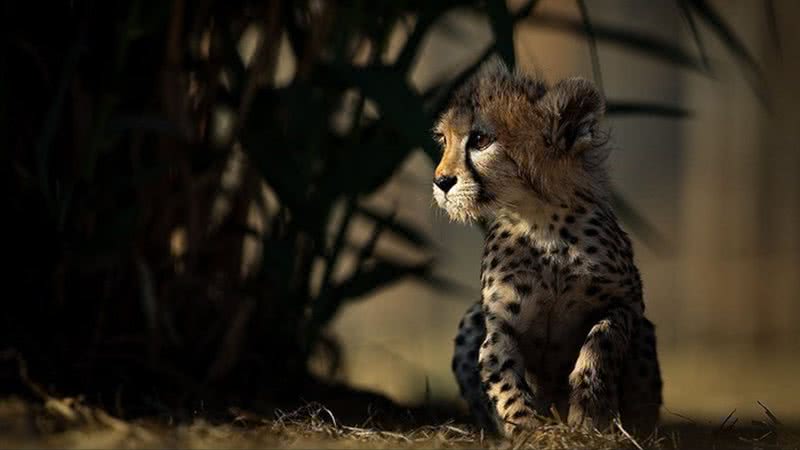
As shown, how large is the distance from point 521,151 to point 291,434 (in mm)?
650

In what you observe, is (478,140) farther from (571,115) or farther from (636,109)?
(636,109)

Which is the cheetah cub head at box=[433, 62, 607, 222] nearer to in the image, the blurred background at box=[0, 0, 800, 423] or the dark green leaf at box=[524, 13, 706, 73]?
the blurred background at box=[0, 0, 800, 423]

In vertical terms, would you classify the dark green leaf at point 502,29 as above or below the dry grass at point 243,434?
above

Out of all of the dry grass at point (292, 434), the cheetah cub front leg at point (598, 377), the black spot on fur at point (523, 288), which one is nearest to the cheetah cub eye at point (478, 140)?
the black spot on fur at point (523, 288)

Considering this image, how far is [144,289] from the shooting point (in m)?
3.19

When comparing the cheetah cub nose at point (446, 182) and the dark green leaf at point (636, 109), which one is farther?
the dark green leaf at point (636, 109)

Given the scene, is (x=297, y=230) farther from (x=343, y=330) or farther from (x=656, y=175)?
(x=656, y=175)

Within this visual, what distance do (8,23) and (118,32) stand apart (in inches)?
9.9

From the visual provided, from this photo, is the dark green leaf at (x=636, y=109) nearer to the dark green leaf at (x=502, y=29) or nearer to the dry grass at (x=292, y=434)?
the dark green leaf at (x=502, y=29)

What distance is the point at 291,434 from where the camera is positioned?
2.58 m

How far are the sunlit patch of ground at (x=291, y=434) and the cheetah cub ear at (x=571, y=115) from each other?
1.64 feet

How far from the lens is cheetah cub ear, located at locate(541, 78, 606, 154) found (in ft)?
8.39

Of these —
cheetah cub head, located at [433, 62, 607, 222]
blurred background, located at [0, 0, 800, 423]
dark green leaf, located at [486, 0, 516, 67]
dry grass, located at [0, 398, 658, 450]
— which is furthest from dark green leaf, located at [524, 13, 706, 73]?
dry grass, located at [0, 398, 658, 450]

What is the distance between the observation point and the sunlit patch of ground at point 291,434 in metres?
2.40
